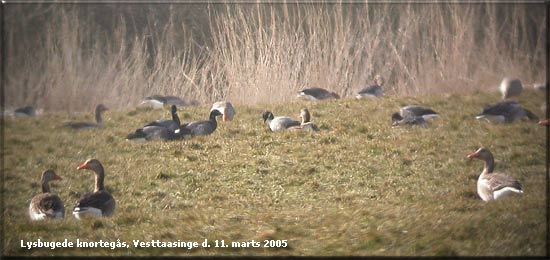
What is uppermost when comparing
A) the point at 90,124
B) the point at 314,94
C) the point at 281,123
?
the point at 314,94

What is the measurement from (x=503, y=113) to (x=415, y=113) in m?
1.76

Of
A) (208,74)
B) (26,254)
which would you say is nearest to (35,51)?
(208,74)

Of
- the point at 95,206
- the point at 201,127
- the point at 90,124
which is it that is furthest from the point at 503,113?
the point at 90,124

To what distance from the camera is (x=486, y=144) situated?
1279 centimetres

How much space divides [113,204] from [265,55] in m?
8.58

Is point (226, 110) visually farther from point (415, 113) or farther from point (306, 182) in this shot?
point (306, 182)

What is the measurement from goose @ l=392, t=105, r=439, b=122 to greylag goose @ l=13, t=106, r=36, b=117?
917 centimetres

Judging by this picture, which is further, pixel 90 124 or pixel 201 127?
pixel 90 124

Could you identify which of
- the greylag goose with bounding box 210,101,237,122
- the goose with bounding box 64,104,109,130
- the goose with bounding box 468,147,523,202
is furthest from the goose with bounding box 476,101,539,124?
the goose with bounding box 64,104,109,130

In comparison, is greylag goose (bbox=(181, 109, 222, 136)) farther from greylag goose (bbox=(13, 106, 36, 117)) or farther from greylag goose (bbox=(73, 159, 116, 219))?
greylag goose (bbox=(13, 106, 36, 117))

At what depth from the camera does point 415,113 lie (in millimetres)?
14289

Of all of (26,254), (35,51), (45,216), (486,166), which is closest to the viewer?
(26,254)

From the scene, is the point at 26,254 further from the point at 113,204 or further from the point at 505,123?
the point at 505,123

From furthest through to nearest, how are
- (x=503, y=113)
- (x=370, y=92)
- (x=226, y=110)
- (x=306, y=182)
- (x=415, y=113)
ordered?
1. (x=370, y=92)
2. (x=226, y=110)
3. (x=415, y=113)
4. (x=503, y=113)
5. (x=306, y=182)
